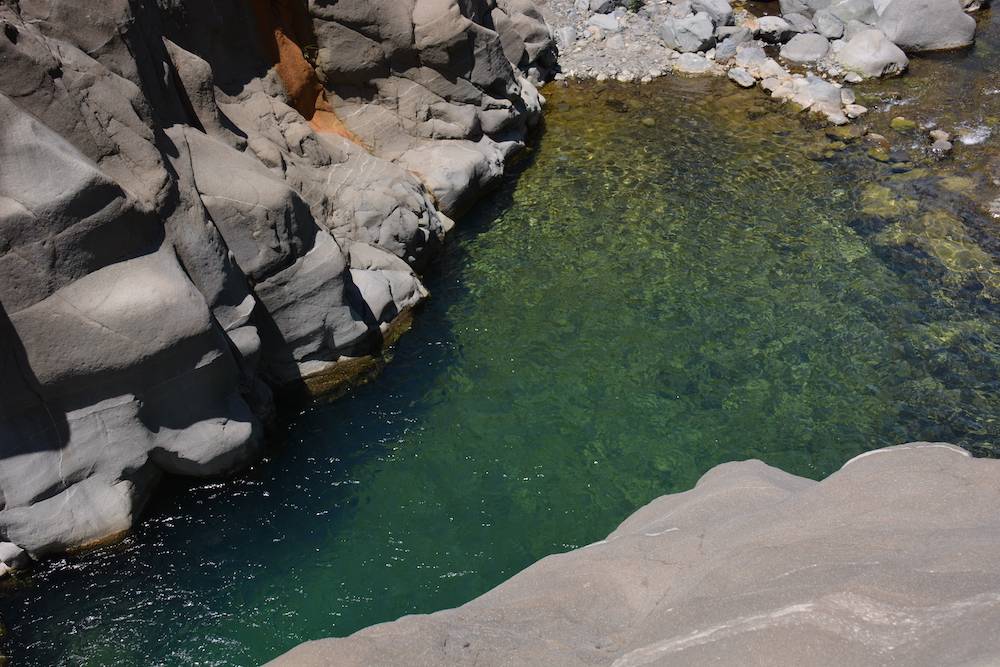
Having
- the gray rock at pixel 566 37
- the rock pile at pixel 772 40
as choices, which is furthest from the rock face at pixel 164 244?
the rock pile at pixel 772 40

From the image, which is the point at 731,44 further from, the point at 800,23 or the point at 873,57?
the point at 873,57

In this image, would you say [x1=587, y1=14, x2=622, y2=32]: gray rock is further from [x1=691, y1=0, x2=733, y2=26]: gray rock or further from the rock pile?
[x1=691, y1=0, x2=733, y2=26]: gray rock

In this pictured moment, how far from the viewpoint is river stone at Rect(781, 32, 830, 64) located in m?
17.9

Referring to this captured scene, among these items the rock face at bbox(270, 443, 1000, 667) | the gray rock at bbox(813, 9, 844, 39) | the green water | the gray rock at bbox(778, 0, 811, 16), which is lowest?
the green water

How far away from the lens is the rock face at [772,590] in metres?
4.12

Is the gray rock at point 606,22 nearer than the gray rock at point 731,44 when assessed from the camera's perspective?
No

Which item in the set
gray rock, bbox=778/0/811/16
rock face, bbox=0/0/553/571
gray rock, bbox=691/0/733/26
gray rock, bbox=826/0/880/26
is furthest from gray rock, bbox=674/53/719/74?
rock face, bbox=0/0/553/571

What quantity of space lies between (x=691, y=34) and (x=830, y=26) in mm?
2989

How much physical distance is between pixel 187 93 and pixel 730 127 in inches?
390

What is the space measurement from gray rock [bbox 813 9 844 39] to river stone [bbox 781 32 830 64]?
290 millimetres

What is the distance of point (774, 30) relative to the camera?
18.5 meters

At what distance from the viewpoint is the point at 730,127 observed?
16.0 m

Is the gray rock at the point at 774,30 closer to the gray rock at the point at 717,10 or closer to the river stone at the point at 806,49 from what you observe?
the river stone at the point at 806,49

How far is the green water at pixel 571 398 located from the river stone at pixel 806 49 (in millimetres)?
4076
